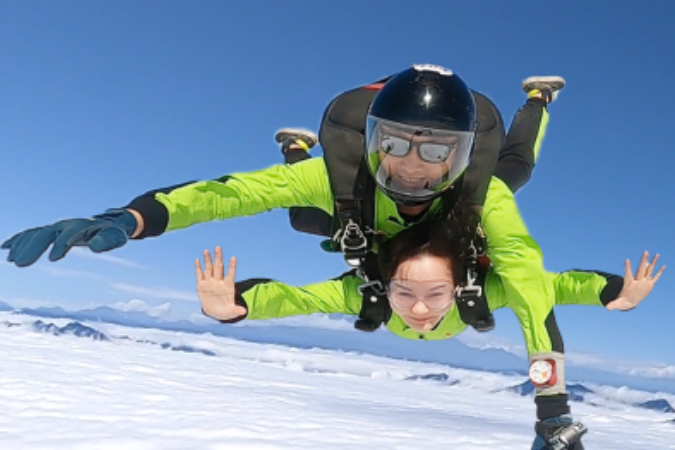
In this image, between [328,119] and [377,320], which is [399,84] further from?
[377,320]

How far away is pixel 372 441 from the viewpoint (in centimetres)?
1472

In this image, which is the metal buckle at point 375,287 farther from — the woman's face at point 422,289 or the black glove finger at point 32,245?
the black glove finger at point 32,245

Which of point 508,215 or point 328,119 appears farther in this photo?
point 328,119

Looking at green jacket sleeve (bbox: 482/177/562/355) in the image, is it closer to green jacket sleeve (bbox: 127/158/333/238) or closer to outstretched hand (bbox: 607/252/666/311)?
outstretched hand (bbox: 607/252/666/311)

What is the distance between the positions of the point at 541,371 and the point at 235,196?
1467mm

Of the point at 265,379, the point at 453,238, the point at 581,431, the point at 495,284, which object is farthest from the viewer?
the point at 265,379

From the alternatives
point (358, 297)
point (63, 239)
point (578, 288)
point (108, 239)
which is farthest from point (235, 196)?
point (578, 288)

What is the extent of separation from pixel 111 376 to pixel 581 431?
2090cm

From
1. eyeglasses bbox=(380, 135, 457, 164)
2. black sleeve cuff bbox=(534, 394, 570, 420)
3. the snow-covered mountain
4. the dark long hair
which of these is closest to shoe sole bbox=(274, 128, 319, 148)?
the dark long hair

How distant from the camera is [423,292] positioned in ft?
8.39

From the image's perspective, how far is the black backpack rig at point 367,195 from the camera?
2.49 metres

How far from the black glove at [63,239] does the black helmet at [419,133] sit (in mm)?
1112

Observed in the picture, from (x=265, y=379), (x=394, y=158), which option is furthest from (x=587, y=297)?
(x=265, y=379)

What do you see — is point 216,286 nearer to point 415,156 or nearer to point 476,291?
point 415,156
